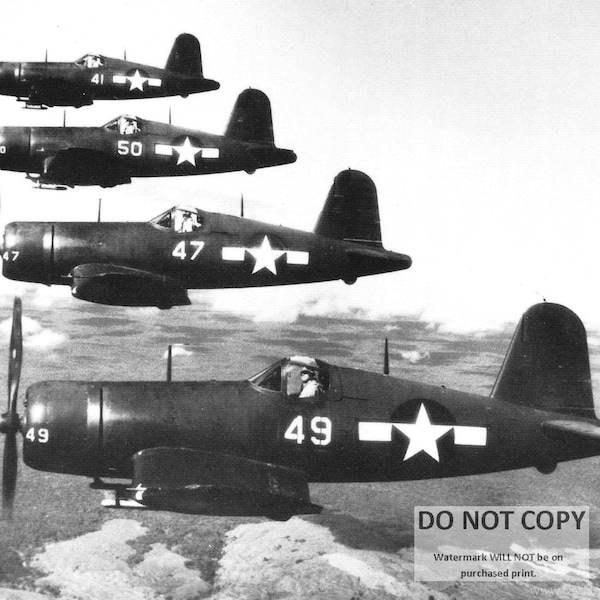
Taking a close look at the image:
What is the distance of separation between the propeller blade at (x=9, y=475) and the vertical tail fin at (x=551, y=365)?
680cm

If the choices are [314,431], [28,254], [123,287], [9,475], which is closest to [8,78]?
[28,254]

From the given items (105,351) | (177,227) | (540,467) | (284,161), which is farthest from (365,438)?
(105,351)

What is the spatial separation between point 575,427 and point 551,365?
1065 mm

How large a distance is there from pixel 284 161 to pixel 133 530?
10078cm

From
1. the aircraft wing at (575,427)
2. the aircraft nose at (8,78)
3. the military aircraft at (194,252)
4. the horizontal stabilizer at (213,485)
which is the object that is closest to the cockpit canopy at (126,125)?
the military aircraft at (194,252)

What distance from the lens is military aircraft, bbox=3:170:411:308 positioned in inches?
427

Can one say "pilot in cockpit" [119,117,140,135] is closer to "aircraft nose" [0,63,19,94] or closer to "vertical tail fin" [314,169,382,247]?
"aircraft nose" [0,63,19,94]

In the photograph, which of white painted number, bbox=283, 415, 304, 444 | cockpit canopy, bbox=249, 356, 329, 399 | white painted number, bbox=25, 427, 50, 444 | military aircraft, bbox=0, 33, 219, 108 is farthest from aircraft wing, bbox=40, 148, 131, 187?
white painted number, bbox=283, 415, 304, 444

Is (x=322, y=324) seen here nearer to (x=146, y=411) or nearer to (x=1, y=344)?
(x=146, y=411)

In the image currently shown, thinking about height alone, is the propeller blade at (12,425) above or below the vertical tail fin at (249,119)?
below

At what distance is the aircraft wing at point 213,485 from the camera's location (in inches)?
325

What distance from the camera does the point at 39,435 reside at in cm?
876

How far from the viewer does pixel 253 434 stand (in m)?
9.05
